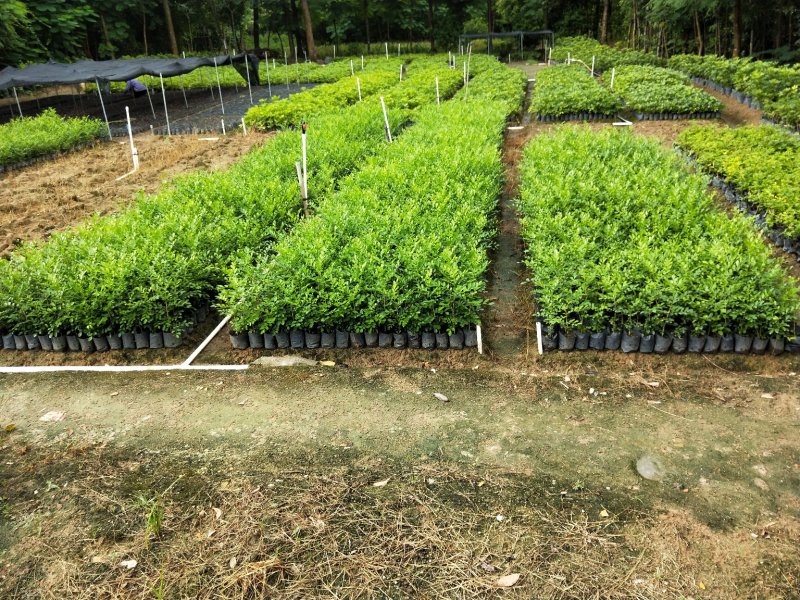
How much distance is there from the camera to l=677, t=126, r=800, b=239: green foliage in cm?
Result: 800

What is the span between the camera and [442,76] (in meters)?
23.7

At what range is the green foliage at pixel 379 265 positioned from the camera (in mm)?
5582

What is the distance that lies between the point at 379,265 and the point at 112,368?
2856 millimetres

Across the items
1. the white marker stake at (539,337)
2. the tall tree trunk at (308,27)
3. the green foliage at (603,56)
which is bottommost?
the white marker stake at (539,337)

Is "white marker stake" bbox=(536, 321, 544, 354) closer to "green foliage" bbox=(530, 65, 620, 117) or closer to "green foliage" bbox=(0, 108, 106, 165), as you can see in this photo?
"green foliage" bbox=(530, 65, 620, 117)

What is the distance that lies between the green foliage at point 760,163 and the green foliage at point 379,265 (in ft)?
13.0

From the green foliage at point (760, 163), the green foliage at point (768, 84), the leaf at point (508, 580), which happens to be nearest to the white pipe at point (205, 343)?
the leaf at point (508, 580)

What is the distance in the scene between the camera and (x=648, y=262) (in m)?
5.54

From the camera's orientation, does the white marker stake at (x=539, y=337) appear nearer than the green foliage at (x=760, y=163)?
Yes

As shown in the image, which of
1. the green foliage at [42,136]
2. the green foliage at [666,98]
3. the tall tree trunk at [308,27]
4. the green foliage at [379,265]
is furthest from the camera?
the tall tree trunk at [308,27]

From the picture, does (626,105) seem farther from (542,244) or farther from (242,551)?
(242,551)

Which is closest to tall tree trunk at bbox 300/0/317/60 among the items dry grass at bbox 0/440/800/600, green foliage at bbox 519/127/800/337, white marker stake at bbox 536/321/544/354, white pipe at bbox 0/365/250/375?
green foliage at bbox 519/127/800/337

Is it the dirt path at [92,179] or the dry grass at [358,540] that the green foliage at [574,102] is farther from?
the dry grass at [358,540]

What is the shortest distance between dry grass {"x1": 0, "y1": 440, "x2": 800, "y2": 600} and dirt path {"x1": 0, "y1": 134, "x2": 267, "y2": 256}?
250 inches
